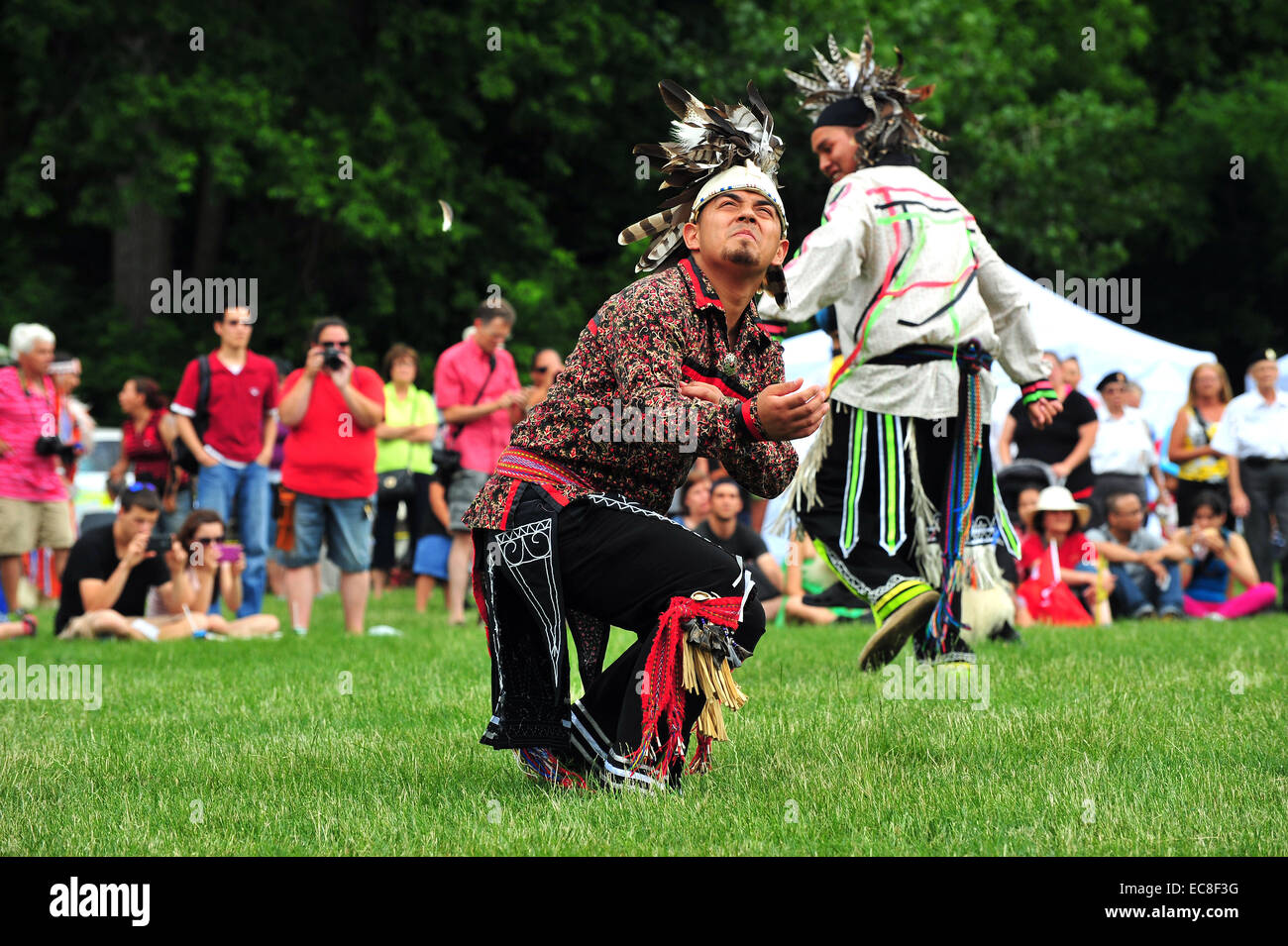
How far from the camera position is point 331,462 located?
32.8 feet

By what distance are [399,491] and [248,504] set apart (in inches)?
83.7

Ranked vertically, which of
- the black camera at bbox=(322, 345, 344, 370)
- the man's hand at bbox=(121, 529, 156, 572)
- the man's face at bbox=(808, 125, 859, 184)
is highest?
the man's face at bbox=(808, 125, 859, 184)

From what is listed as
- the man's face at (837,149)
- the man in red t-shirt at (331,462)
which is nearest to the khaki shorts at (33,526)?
the man in red t-shirt at (331,462)

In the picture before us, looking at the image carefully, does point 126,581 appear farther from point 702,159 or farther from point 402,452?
point 702,159

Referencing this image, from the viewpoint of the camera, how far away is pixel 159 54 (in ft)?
68.1

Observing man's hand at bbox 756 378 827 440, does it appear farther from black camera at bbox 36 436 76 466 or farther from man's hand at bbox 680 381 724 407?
black camera at bbox 36 436 76 466

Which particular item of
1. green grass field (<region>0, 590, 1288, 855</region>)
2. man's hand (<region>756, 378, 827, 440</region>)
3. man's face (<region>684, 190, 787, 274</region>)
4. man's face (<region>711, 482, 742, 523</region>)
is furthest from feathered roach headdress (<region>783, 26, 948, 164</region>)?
man's face (<region>711, 482, 742, 523</region>)

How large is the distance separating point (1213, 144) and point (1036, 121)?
263 inches

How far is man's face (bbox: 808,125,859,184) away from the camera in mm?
7250

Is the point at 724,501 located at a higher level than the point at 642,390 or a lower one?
lower

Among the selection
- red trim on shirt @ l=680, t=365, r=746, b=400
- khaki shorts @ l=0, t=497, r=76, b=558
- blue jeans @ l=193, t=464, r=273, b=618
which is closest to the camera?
red trim on shirt @ l=680, t=365, r=746, b=400

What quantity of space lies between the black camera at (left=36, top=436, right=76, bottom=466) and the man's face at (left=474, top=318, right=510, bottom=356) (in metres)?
2.89

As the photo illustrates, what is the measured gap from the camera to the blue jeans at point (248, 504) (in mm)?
10484

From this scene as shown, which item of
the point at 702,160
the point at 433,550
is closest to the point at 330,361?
the point at 433,550
